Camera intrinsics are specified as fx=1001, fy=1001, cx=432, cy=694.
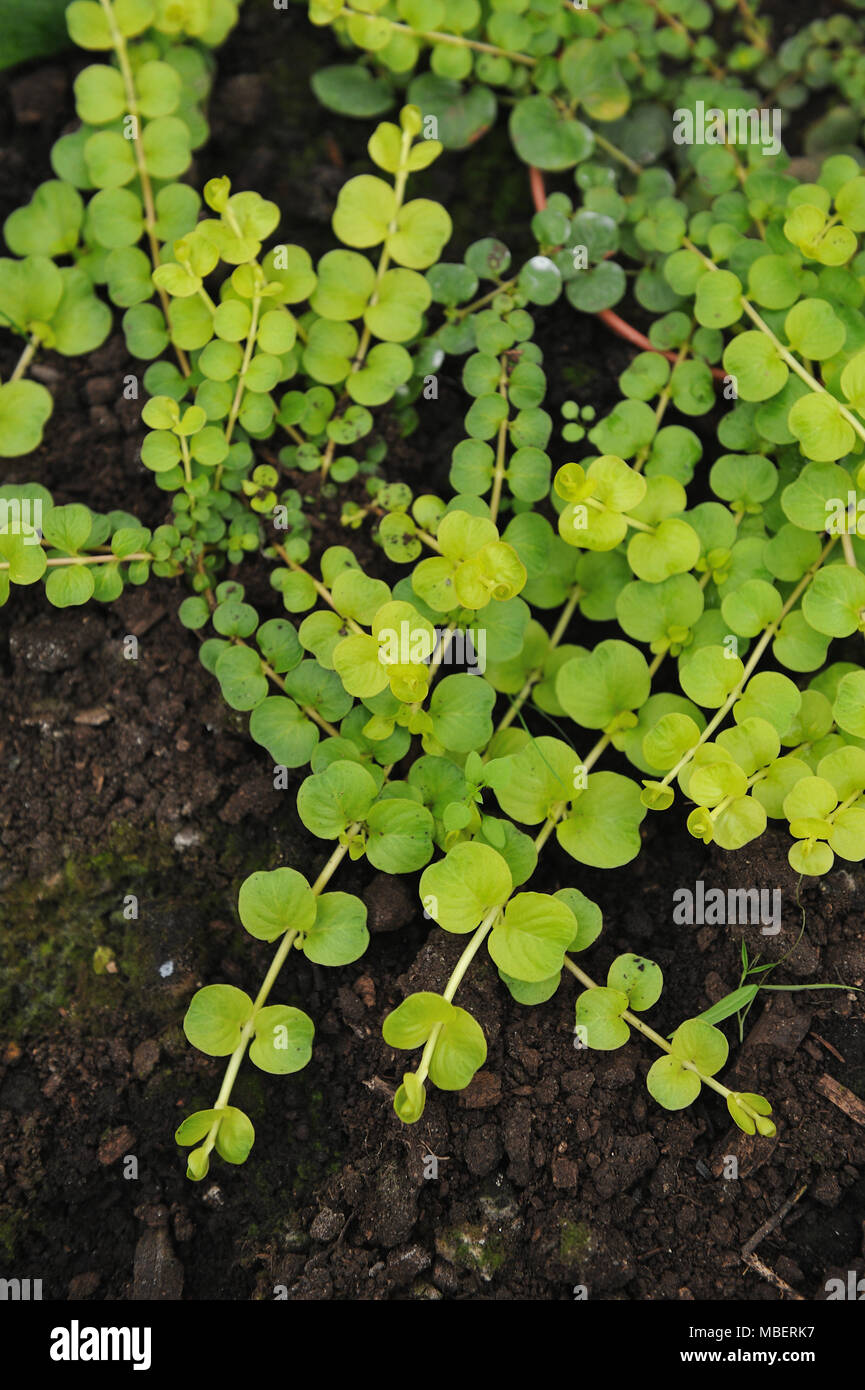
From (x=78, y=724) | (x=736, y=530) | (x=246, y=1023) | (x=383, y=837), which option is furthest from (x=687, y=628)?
(x=78, y=724)

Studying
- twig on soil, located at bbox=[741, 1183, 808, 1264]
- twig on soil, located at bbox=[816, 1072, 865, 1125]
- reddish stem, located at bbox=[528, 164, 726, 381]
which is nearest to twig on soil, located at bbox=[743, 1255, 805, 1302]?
twig on soil, located at bbox=[741, 1183, 808, 1264]

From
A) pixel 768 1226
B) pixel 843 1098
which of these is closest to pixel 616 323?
pixel 843 1098

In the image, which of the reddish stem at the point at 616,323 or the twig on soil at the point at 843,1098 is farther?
the reddish stem at the point at 616,323

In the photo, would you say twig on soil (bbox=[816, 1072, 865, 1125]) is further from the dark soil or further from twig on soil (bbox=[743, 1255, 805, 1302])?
twig on soil (bbox=[743, 1255, 805, 1302])

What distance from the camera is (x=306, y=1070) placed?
2.17 metres

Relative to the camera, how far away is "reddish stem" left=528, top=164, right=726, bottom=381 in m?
2.64

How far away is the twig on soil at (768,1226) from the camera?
1.94 meters

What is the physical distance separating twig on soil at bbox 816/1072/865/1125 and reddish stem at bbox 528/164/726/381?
5.57ft

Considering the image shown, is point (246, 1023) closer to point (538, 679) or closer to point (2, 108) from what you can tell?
point (538, 679)

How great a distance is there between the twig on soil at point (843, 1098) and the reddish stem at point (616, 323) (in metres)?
1.70

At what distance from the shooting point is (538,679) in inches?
94.4

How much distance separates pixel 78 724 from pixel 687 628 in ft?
4.79

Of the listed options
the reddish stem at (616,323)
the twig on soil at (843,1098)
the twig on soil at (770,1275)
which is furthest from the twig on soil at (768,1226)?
the reddish stem at (616,323)

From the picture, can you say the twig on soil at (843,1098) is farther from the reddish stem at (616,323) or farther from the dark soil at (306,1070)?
the reddish stem at (616,323)
